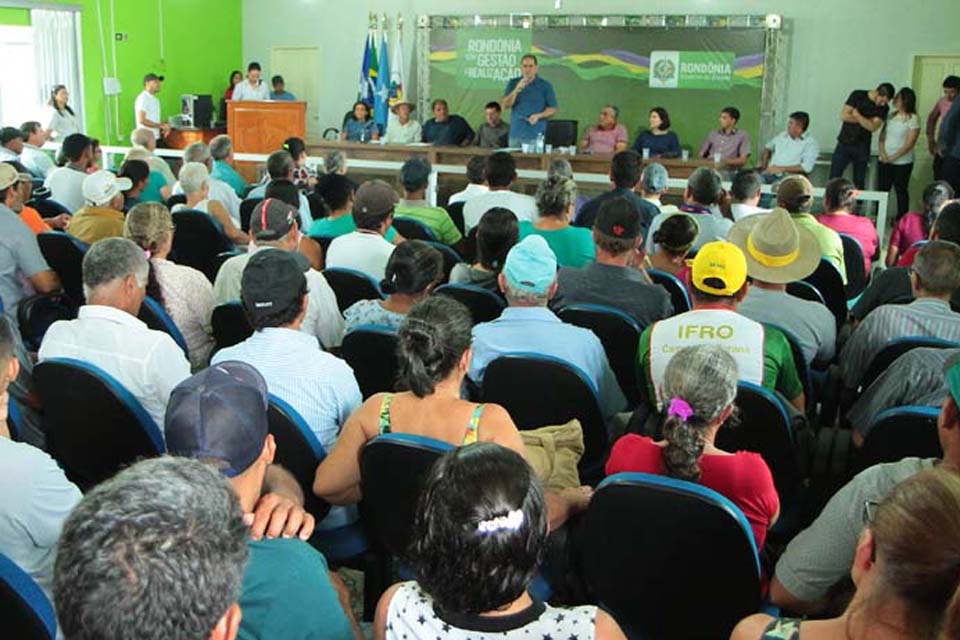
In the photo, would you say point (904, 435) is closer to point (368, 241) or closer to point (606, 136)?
point (368, 241)

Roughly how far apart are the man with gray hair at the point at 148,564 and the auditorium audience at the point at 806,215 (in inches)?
177

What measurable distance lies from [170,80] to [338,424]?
1240cm

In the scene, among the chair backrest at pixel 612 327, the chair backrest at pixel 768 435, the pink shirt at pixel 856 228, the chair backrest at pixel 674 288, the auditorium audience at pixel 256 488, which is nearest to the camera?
the auditorium audience at pixel 256 488

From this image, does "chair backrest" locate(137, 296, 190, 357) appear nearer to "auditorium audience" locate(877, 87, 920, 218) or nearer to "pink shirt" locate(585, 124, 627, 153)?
"pink shirt" locate(585, 124, 627, 153)

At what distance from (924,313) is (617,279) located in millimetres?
1179

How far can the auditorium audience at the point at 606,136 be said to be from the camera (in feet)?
36.1

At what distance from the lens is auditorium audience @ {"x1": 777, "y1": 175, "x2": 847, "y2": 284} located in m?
5.08

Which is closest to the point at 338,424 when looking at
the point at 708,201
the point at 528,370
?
the point at 528,370

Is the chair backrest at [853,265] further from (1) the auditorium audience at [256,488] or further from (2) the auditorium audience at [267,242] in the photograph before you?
(1) the auditorium audience at [256,488]

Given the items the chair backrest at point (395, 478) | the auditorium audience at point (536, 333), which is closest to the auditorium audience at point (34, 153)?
the auditorium audience at point (536, 333)

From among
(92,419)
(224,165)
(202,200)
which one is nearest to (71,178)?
(224,165)

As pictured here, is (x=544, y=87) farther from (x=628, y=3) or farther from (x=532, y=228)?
(x=532, y=228)

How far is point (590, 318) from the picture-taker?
358cm

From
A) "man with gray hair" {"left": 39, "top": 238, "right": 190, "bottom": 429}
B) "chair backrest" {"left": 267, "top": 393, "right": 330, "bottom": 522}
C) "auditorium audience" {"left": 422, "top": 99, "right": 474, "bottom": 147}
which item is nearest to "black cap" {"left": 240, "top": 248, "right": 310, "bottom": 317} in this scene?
"man with gray hair" {"left": 39, "top": 238, "right": 190, "bottom": 429}
